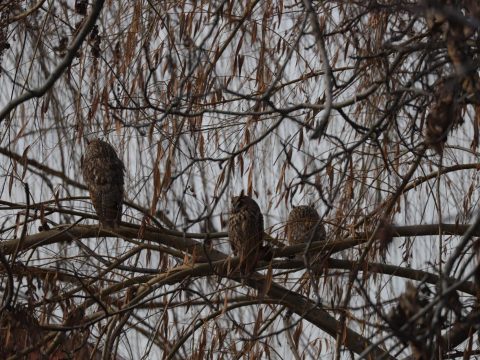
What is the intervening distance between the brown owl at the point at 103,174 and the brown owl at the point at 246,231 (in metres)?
0.49

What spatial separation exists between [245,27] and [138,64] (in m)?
0.41

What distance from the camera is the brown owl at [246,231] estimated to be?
3568 mm

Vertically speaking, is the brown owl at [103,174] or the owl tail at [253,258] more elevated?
the brown owl at [103,174]

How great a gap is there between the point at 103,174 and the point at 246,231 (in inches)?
34.1

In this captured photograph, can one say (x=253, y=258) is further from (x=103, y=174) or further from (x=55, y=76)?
(x=55, y=76)

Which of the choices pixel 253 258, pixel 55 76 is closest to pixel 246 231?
pixel 253 258

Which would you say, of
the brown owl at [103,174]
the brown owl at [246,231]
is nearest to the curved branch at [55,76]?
the brown owl at [246,231]

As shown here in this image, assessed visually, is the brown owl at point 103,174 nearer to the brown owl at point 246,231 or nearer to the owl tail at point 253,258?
the brown owl at point 246,231

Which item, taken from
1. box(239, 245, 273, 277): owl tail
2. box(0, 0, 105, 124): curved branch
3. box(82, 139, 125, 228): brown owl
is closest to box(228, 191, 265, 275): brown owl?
box(239, 245, 273, 277): owl tail

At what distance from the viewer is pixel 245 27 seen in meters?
3.55

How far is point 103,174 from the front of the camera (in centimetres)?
457

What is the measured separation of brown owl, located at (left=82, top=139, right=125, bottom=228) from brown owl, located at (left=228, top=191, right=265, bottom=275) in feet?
1.61

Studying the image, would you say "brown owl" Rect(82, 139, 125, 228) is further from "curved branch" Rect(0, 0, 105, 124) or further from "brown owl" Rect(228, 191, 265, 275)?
"curved branch" Rect(0, 0, 105, 124)

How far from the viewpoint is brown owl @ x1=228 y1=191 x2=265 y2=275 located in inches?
140
